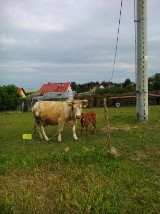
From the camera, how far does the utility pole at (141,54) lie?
16.2 m

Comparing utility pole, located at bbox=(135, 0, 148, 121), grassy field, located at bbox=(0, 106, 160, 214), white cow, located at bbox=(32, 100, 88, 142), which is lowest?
grassy field, located at bbox=(0, 106, 160, 214)

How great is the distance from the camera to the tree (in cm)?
5940

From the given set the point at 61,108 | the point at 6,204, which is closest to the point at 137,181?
the point at 6,204

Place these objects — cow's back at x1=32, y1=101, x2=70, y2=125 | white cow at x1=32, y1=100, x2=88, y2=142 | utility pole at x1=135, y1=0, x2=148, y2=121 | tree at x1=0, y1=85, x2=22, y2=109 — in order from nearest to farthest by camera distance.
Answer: white cow at x1=32, y1=100, x2=88, y2=142
cow's back at x1=32, y1=101, x2=70, y2=125
utility pole at x1=135, y1=0, x2=148, y2=121
tree at x1=0, y1=85, x2=22, y2=109

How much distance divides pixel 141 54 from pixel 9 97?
157 ft

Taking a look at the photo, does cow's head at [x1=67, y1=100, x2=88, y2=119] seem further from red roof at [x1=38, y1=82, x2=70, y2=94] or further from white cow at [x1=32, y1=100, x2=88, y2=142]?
red roof at [x1=38, y1=82, x2=70, y2=94]

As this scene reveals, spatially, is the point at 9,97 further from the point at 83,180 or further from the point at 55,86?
the point at 83,180

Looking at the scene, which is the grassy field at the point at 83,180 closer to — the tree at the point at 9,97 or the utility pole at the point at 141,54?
the utility pole at the point at 141,54

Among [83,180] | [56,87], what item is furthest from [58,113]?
[56,87]

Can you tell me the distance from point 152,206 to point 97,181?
151 cm

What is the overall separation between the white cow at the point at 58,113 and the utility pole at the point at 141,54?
4.25 meters

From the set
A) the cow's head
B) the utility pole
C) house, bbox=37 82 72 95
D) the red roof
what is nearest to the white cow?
the cow's head

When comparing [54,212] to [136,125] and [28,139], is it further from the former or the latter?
[136,125]

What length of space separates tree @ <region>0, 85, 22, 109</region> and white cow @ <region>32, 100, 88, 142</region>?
43.9 metres
